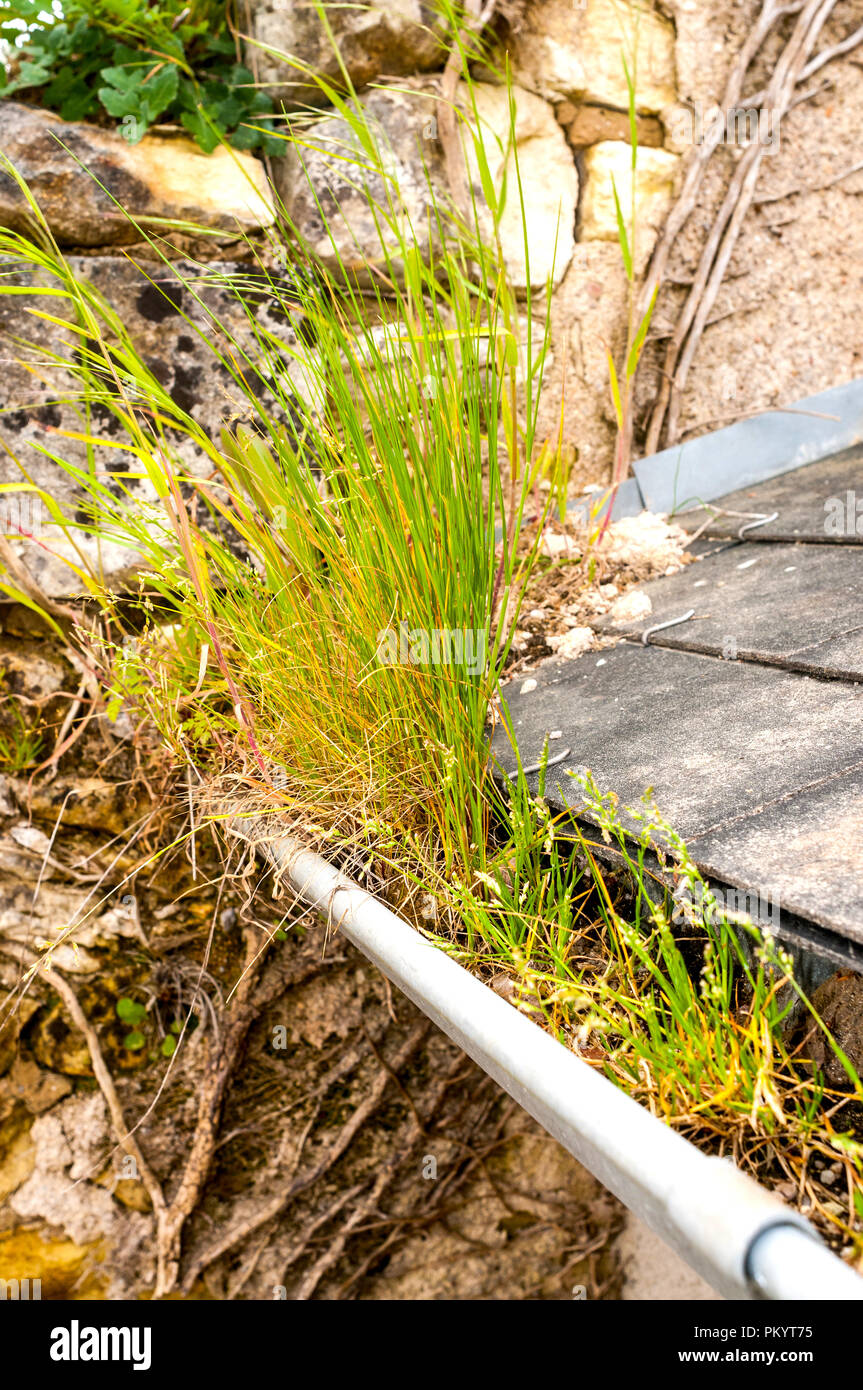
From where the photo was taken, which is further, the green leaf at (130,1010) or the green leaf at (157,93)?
the green leaf at (130,1010)

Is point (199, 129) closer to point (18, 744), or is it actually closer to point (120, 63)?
point (120, 63)

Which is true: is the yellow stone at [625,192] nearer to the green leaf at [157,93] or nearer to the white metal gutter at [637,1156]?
the green leaf at [157,93]

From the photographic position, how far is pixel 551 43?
266 centimetres

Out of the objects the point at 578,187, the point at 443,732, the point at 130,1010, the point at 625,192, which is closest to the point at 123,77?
the point at 578,187

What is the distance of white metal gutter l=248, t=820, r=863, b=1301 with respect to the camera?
2.15 ft

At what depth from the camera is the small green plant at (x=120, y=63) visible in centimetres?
225

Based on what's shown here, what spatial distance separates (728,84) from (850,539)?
1.84m

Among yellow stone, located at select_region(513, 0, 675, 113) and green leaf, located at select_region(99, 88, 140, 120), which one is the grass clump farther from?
yellow stone, located at select_region(513, 0, 675, 113)

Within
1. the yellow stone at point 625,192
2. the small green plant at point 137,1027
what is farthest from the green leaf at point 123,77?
the small green plant at point 137,1027

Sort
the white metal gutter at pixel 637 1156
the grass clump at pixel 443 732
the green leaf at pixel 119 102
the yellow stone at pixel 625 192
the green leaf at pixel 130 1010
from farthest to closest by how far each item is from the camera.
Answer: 1. the yellow stone at pixel 625 192
2. the green leaf at pixel 130 1010
3. the green leaf at pixel 119 102
4. the grass clump at pixel 443 732
5. the white metal gutter at pixel 637 1156

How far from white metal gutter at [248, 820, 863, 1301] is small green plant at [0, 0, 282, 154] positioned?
84.5 inches

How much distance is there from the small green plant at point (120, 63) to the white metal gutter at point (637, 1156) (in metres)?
2.15

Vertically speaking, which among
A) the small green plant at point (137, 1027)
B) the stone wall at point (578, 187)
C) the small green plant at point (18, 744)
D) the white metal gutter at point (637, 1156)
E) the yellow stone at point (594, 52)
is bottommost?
the small green plant at point (137, 1027)
